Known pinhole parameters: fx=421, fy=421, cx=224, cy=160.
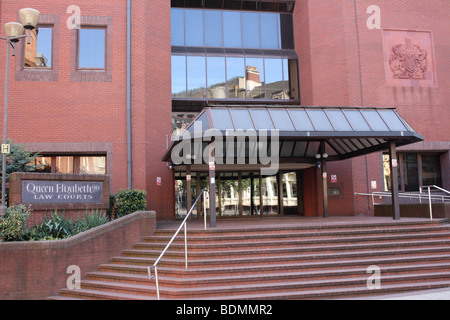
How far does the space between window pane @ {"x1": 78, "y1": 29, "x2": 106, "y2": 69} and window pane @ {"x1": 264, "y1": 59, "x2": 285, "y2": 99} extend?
734 cm

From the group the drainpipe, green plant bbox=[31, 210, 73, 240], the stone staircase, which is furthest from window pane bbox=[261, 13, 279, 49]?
green plant bbox=[31, 210, 73, 240]

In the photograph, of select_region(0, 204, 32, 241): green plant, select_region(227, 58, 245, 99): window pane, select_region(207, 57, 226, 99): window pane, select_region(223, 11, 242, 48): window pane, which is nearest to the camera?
select_region(0, 204, 32, 241): green plant

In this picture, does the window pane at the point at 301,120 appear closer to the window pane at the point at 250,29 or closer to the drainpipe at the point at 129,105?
the drainpipe at the point at 129,105

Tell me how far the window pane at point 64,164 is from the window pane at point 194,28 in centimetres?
750

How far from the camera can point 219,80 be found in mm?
19062

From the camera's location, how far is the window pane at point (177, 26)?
755 inches

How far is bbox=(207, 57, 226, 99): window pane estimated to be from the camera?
18.9m

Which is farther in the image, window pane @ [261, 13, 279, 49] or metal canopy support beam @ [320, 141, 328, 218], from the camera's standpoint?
window pane @ [261, 13, 279, 49]

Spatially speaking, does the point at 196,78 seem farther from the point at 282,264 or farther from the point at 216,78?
the point at 282,264

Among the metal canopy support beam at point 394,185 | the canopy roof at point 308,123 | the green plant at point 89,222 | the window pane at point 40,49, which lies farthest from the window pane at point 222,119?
the window pane at point 40,49

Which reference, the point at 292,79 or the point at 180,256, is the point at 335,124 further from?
the point at 292,79

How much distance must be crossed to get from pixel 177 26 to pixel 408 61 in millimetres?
10381

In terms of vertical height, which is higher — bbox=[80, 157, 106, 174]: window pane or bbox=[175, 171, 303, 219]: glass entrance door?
bbox=[80, 157, 106, 174]: window pane

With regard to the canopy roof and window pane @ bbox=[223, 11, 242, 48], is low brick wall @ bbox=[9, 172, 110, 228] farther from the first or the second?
window pane @ bbox=[223, 11, 242, 48]
